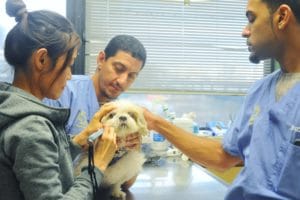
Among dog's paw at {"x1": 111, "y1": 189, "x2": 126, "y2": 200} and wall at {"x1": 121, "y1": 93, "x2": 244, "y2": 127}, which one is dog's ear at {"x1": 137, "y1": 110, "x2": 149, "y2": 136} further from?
wall at {"x1": 121, "y1": 93, "x2": 244, "y2": 127}

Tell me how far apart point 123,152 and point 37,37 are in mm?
652

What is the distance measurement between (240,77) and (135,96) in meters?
0.86

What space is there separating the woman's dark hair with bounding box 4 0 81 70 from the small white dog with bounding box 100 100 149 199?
44 cm

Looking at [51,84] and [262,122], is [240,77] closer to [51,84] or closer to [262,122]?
[262,122]

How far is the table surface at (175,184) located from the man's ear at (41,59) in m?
0.55

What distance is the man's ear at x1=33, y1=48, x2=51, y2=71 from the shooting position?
0.85 meters

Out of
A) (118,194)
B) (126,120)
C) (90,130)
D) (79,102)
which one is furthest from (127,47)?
(118,194)

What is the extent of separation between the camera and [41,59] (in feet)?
2.83

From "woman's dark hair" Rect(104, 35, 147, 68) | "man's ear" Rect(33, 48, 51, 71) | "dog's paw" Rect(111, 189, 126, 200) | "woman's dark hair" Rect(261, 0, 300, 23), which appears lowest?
"dog's paw" Rect(111, 189, 126, 200)

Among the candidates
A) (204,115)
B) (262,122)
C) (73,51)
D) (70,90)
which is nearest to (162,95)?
(204,115)

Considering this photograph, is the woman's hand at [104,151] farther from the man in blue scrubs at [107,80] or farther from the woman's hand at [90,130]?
the man in blue scrubs at [107,80]

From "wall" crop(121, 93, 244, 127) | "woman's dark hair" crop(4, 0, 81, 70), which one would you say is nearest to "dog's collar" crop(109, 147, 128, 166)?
"woman's dark hair" crop(4, 0, 81, 70)

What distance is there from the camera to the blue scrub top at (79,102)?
1.58 m

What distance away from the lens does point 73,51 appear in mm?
923
